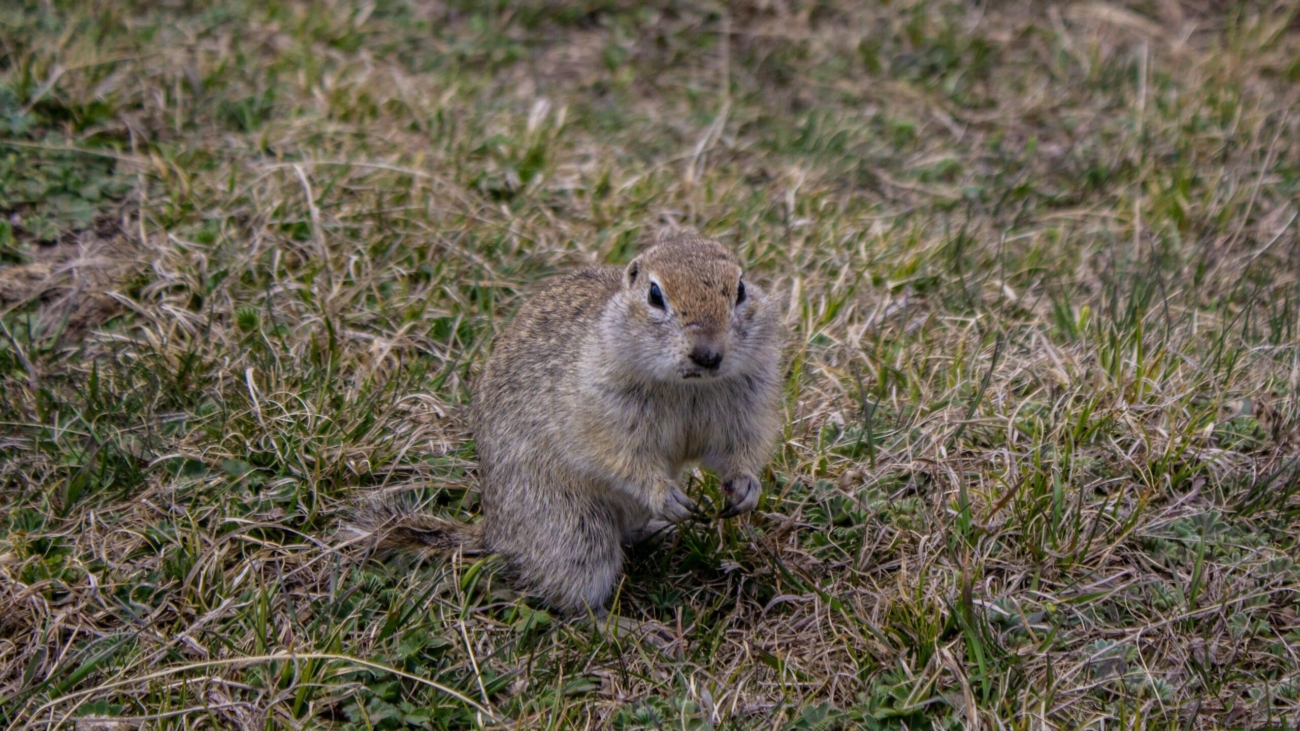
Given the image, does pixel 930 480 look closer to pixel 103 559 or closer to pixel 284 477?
pixel 284 477

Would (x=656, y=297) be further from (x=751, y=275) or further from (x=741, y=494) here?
(x=751, y=275)

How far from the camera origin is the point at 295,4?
7.53 m

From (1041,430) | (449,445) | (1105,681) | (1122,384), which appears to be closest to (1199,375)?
(1122,384)

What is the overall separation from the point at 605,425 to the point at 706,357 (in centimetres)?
61

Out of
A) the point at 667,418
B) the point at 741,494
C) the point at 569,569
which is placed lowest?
the point at 569,569

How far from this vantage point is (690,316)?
3.77 metres

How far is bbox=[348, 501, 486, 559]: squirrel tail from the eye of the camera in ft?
14.1

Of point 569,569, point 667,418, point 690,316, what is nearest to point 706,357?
point 690,316

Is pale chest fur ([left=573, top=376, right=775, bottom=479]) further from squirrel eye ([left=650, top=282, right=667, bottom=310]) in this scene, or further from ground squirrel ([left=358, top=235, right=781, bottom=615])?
squirrel eye ([left=650, top=282, right=667, bottom=310])

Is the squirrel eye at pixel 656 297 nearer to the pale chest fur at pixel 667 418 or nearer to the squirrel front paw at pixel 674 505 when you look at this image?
the pale chest fur at pixel 667 418

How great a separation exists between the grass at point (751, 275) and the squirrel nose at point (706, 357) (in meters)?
0.96

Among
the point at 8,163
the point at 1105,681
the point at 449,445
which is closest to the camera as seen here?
the point at 1105,681

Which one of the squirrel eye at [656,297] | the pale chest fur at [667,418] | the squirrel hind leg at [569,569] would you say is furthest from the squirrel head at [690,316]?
the squirrel hind leg at [569,569]

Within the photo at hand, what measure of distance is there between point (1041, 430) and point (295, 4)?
5.33 meters
